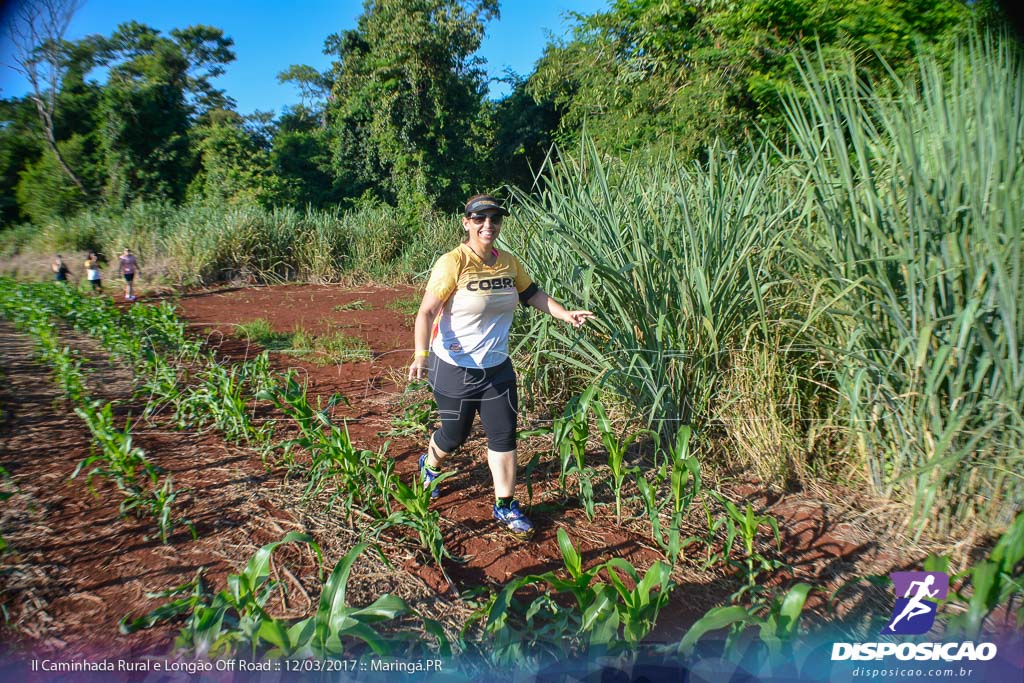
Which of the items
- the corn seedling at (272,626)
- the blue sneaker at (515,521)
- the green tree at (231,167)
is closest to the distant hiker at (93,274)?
the green tree at (231,167)

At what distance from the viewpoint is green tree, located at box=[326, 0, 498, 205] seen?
546 inches

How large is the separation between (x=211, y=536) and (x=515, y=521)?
1.25 m

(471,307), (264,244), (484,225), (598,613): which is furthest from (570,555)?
(264,244)

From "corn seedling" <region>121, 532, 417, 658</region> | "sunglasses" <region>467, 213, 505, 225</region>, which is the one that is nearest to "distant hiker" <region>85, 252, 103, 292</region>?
"sunglasses" <region>467, 213, 505, 225</region>

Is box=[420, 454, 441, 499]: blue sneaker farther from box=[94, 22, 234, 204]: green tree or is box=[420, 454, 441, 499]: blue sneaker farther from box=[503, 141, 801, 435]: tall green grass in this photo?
box=[94, 22, 234, 204]: green tree

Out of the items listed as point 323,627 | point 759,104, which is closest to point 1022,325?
point 323,627

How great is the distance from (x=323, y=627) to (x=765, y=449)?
7.17 feet

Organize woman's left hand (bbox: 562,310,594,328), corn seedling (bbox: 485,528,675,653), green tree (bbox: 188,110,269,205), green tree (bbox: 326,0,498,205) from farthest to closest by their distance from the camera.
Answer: green tree (bbox: 188,110,269,205) < green tree (bbox: 326,0,498,205) < woman's left hand (bbox: 562,310,594,328) < corn seedling (bbox: 485,528,675,653)

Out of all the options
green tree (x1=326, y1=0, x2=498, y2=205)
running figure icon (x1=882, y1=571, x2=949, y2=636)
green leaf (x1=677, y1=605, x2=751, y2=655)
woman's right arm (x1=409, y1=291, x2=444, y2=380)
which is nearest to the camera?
green leaf (x1=677, y1=605, x2=751, y2=655)

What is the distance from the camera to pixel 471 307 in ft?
8.07

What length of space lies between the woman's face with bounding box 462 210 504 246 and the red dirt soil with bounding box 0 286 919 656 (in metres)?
1.24

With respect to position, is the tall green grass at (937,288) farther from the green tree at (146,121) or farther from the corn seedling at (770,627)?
the green tree at (146,121)

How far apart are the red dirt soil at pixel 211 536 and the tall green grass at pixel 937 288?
43cm

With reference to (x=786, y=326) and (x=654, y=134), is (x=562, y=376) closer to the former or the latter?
(x=786, y=326)
